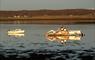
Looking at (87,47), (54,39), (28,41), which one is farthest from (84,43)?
(28,41)

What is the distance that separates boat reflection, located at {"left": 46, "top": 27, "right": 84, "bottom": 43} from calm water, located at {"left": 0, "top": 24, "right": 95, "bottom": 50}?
0.05 feet

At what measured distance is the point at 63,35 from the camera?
1417mm

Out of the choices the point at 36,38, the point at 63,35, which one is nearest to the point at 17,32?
the point at 36,38

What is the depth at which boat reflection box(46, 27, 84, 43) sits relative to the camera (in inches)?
55.8

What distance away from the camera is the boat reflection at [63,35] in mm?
A: 1418

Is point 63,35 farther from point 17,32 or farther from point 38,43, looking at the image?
point 17,32

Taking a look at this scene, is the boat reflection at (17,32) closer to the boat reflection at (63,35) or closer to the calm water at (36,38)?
the calm water at (36,38)

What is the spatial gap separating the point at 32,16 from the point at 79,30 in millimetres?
223

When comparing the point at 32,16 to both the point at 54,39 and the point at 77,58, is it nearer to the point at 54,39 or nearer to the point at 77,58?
the point at 54,39

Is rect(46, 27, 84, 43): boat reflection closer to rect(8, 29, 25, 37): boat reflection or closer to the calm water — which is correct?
the calm water

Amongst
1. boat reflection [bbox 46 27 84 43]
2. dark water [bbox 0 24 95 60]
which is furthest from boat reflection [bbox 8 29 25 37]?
boat reflection [bbox 46 27 84 43]

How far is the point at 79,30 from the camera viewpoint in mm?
1453

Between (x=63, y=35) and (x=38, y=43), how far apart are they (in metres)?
0.12

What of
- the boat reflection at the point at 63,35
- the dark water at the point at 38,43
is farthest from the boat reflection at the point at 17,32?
the boat reflection at the point at 63,35
